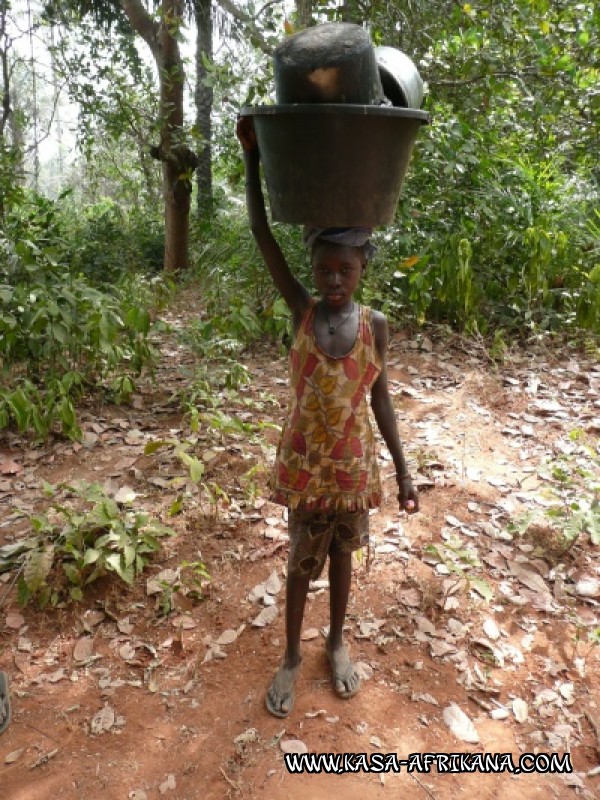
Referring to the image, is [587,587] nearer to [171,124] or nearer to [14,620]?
[14,620]

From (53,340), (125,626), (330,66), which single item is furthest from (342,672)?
(53,340)

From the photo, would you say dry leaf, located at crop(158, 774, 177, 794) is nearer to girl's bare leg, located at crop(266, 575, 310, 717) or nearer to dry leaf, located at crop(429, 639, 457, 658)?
girl's bare leg, located at crop(266, 575, 310, 717)

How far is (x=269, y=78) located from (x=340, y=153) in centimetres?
325

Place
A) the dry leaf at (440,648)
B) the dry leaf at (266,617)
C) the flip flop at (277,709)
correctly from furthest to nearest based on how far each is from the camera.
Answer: the dry leaf at (266,617), the dry leaf at (440,648), the flip flop at (277,709)

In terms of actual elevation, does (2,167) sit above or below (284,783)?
above

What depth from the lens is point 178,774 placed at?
6.34 feet

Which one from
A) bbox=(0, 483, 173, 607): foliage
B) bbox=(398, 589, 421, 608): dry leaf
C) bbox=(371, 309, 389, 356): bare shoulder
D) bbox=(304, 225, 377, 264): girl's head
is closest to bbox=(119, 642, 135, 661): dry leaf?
bbox=(0, 483, 173, 607): foliage

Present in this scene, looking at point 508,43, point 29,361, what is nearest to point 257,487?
point 29,361

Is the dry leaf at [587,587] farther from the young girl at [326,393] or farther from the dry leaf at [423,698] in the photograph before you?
the young girl at [326,393]

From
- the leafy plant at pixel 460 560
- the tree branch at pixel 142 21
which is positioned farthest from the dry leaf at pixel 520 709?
the tree branch at pixel 142 21

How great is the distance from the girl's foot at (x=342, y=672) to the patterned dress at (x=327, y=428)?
70 cm

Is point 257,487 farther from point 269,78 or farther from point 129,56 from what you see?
point 129,56

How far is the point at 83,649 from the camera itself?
237cm

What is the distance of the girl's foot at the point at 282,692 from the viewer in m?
2.12
